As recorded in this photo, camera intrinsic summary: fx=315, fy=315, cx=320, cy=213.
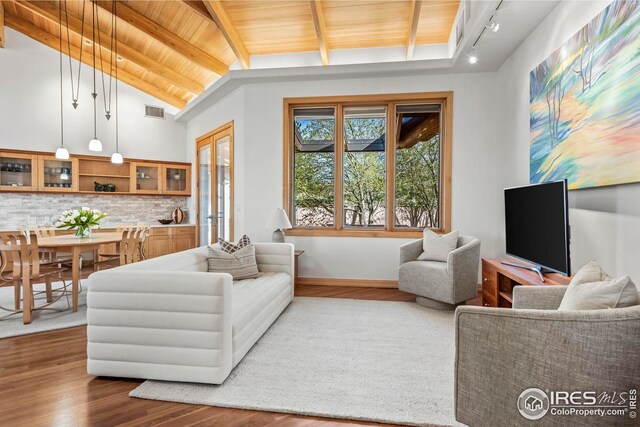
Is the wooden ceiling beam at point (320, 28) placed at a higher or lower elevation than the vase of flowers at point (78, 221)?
higher

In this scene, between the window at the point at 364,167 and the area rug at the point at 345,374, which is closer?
the area rug at the point at 345,374

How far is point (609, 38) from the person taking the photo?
2.13m

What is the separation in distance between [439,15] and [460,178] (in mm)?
2133

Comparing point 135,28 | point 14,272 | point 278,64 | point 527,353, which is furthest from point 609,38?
point 135,28

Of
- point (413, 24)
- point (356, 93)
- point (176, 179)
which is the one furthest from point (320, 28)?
point (176, 179)

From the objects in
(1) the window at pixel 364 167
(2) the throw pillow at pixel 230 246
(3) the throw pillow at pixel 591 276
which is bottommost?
(2) the throw pillow at pixel 230 246

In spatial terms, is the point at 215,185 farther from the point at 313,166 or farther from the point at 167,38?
the point at 167,38

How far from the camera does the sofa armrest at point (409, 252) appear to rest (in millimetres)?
3994

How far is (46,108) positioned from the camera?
5.79 metres

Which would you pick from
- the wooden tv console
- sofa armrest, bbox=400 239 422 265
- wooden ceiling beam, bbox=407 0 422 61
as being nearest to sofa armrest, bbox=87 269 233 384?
the wooden tv console

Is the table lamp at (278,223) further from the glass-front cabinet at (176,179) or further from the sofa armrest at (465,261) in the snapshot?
the glass-front cabinet at (176,179)

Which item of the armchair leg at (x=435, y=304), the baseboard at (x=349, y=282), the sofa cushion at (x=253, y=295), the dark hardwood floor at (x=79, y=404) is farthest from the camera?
the baseboard at (x=349, y=282)

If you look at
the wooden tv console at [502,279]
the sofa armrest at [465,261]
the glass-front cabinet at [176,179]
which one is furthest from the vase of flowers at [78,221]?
the wooden tv console at [502,279]

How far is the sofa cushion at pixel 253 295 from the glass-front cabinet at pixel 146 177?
14.9 ft
